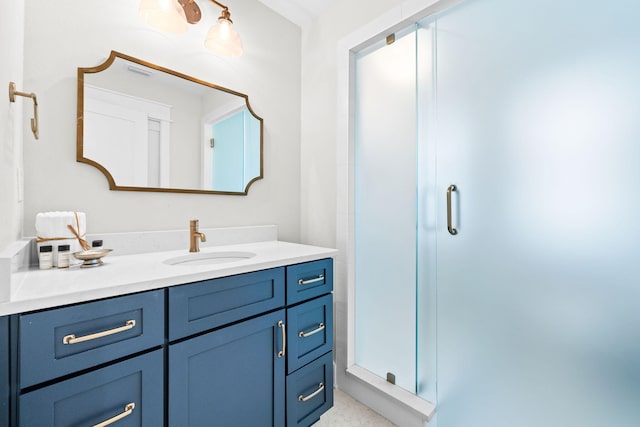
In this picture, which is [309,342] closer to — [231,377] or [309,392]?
[309,392]

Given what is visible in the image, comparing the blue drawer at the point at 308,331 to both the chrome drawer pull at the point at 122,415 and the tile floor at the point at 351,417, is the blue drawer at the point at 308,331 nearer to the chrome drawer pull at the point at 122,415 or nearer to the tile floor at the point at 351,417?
the tile floor at the point at 351,417

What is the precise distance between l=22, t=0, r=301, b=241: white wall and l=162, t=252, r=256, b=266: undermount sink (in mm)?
235

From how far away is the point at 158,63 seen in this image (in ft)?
4.71

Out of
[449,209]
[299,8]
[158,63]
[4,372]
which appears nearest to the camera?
[4,372]

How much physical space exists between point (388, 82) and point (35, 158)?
5.42 feet

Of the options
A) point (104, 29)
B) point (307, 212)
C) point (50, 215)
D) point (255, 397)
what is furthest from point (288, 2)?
point (255, 397)

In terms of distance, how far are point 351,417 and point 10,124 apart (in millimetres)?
1905

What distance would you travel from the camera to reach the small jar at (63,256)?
3.26 ft

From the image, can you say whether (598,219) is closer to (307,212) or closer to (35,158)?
(307,212)

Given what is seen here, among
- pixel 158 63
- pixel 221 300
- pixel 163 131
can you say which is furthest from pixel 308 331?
pixel 158 63

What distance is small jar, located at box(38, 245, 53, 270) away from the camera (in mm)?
984

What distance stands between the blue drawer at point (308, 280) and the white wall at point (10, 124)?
91 cm

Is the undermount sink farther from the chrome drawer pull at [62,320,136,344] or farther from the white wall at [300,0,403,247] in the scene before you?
the white wall at [300,0,403,247]

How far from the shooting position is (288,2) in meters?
1.88
